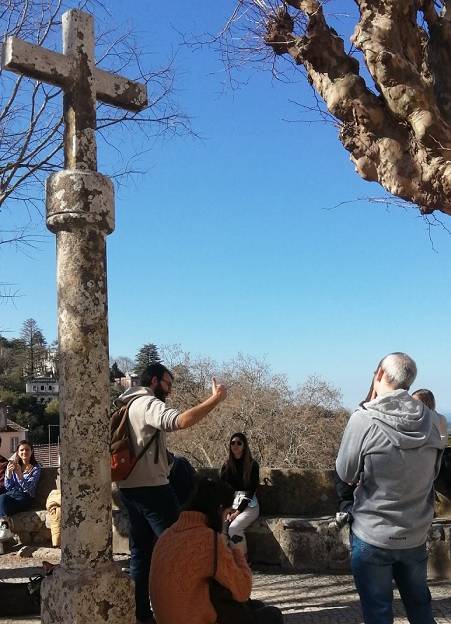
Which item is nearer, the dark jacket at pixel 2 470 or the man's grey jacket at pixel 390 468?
the man's grey jacket at pixel 390 468

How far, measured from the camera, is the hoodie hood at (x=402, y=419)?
10.6 ft

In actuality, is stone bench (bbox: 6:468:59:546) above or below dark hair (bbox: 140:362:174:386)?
below

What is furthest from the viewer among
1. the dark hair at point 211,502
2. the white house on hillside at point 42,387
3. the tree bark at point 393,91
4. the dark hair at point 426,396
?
the white house on hillside at point 42,387

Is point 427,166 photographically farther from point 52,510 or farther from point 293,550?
point 52,510

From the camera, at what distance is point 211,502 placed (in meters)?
3.48

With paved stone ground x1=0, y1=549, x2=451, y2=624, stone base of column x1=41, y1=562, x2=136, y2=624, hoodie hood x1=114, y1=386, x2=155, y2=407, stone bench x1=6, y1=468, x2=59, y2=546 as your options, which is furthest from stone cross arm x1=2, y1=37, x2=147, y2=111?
stone bench x1=6, y1=468, x2=59, y2=546

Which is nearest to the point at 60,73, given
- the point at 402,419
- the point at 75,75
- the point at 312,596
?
the point at 75,75

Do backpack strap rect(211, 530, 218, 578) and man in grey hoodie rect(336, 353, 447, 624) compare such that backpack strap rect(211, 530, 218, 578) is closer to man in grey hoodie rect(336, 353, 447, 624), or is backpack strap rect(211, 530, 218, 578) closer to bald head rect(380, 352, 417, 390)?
man in grey hoodie rect(336, 353, 447, 624)

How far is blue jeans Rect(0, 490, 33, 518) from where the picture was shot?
7.85 metres

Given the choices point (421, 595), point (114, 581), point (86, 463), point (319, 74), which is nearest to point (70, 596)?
point (114, 581)

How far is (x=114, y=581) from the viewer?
3637 millimetres

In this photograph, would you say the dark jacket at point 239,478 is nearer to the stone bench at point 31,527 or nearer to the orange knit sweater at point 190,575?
the stone bench at point 31,527

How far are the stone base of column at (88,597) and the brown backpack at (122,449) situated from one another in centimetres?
75

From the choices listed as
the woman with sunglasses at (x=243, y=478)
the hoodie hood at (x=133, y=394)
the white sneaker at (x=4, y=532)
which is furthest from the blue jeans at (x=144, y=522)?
the white sneaker at (x=4, y=532)
